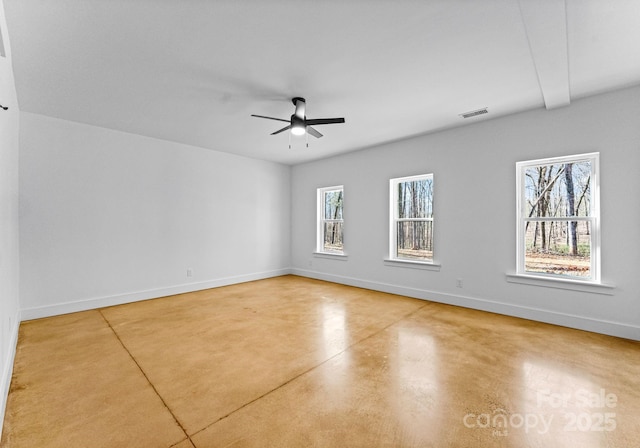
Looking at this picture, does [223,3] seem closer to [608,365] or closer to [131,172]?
[131,172]

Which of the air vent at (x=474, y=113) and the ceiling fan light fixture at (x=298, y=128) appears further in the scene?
the air vent at (x=474, y=113)

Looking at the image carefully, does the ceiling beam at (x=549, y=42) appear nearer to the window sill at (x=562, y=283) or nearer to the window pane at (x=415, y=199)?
the window pane at (x=415, y=199)

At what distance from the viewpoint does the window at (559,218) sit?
3.40m

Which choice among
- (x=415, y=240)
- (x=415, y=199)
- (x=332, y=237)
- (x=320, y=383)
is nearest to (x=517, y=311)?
(x=415, y=240)

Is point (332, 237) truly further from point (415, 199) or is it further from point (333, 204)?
point (415, 199)

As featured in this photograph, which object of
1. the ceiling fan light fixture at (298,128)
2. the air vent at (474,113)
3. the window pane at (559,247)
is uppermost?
the air vent at (474,113)

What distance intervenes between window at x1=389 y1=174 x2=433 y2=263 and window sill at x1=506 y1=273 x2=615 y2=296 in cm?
125

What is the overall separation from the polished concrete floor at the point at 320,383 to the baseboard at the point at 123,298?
0.80 feet

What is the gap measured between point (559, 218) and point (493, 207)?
743 mm

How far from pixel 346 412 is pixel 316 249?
484 cm

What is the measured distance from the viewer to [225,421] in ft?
5.87

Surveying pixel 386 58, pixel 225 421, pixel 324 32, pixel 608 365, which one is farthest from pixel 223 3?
pixel 608 365

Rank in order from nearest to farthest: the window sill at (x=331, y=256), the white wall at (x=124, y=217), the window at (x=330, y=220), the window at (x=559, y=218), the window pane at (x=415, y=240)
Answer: the window at (x=559, y=218), the white wall at (x=124, y=217), the window pane at (x=415, y=240), the window sill at (x=331, y=256), the window at (x=330, y=220)

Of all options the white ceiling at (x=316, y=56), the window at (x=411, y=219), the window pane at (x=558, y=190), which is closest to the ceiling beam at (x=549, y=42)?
the white ceiling at (x=316, y=56)
